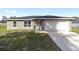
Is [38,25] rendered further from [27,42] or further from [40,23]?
[27,42]

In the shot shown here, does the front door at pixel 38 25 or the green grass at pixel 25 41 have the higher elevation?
the front door at pixel 38 25

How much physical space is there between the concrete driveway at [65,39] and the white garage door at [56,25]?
0.08 m

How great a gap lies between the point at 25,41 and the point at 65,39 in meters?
0.70

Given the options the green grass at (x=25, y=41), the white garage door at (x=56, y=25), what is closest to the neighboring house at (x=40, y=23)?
the white garage door at (x=56, y=25)

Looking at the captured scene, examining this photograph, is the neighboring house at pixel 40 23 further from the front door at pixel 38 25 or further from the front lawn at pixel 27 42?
the front lawn at pixel 27 42

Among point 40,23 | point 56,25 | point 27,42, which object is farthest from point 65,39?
point 27,42

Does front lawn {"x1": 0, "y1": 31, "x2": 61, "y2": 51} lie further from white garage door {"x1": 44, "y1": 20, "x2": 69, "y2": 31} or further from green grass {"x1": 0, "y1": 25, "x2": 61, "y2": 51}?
white garage door {"x1": 44, "y1": 20, "x2": 69, "y2": 31}

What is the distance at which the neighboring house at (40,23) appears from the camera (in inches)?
801

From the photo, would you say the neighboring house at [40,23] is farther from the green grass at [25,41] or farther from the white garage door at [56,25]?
the green grass at [25,41]

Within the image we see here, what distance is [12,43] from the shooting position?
2038 cm

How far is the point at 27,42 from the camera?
66.9 feet

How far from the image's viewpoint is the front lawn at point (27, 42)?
20.4 meters
